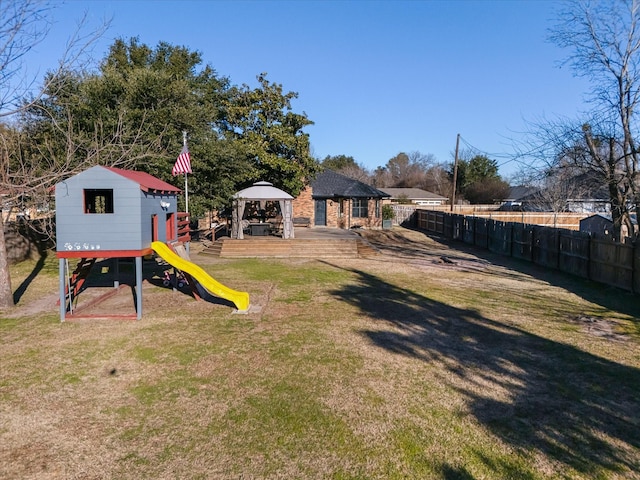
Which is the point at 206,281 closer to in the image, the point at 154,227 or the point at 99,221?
the point at 154,227

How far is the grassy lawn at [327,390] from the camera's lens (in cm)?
425

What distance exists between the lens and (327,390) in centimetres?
582

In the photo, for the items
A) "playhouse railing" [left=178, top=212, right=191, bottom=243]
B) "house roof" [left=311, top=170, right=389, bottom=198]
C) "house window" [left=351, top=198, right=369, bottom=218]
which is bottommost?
"playhouse railing" [left=178, top=212, right=191, bottom=243]

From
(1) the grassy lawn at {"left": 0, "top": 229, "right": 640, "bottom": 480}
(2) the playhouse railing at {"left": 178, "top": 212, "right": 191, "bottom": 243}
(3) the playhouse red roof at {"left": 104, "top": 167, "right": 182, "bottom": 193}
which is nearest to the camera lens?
(1) the grassy lawn at {"left": 0, "top": 229, "right": 640, "bottom": 480}

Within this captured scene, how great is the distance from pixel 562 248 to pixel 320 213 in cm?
1722

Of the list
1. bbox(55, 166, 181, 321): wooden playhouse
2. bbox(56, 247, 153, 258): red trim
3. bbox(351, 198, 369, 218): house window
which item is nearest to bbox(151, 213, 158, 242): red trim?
bbox(55, 166, 181, 321): wooden playhouse

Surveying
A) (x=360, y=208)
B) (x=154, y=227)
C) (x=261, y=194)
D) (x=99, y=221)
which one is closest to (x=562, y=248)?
(x=261, y=194)

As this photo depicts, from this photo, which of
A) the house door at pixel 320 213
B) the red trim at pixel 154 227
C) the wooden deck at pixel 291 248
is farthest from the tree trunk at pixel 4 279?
the house door at pixel 320 213

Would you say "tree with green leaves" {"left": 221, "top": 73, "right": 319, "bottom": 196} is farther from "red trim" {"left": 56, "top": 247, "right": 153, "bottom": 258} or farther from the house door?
"red trim" {"left": 56, "top": 247, "right": 153, "bottom": 258}

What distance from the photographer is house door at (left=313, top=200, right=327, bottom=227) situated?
30.3 m

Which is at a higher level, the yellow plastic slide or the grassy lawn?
the yellow plastic slide

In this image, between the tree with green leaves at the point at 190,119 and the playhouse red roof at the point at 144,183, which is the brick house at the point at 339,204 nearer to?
the tree with green leaves at the point at 190,119

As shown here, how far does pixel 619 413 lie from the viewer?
5191 millimetres

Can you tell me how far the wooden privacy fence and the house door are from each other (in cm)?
896
